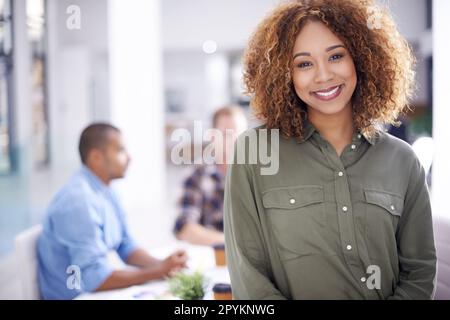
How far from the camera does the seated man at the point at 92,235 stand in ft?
5.29

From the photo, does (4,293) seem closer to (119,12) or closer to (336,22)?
(119,12)

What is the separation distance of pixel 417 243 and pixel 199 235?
1.29m

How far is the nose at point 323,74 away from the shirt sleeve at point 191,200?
4.72ft

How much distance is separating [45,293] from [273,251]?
42.7 inches

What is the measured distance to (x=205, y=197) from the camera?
2.54 metres

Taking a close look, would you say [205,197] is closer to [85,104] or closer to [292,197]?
[292,197]

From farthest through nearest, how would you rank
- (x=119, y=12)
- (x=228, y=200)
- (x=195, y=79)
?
(x=195, y=79)
(x=119, y=12)
(x=228, y=200)

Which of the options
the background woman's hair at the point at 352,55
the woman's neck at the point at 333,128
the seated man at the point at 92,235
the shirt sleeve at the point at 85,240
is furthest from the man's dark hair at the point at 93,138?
the woman's neck at the point at 333,128

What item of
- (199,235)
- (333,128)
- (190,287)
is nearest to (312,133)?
(333,128)

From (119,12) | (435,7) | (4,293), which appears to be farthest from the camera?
(119,12)

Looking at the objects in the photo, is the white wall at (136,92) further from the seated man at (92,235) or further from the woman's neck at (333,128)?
the woman's neck at (333,128)

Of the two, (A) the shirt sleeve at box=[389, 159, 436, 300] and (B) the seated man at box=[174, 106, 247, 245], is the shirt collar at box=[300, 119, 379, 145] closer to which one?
(A) the shirt sleeve at box=[389, 159, 436, 300]
